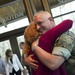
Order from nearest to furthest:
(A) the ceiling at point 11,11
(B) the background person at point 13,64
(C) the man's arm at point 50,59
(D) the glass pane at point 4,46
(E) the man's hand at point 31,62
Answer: (C) the man's arm at point 50,59 < (E) the man's hand at point 31,62 < (B) the background person at point 13,64 < (A) the ceiling at point 11,11 < (D) the glass pane at point 4,46

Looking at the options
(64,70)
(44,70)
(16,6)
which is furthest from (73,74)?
(16,6)

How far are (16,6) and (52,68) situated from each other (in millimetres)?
4901

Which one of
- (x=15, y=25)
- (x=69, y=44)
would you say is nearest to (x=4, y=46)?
(x=15, y=25)

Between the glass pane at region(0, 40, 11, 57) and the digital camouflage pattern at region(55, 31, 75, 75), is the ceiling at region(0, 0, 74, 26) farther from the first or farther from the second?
the digital camouflage pattern at region(55, 31, 75, 75)

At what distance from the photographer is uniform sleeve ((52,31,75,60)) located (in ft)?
4.88

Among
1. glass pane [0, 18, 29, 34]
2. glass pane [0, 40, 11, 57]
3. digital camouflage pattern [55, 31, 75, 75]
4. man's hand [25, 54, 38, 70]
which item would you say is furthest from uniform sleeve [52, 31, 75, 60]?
glass pane [0, 40, 11, 57]

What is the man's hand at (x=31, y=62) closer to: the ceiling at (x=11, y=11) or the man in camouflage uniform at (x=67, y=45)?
the man in camouflage uniform at (x=67, y=45)

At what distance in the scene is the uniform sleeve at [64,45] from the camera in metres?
1.49

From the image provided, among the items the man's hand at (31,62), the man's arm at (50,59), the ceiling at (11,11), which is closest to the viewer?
the man's arm at (50,59)

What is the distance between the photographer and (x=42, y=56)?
148 cm

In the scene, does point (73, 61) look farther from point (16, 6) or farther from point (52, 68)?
point (16, 6)

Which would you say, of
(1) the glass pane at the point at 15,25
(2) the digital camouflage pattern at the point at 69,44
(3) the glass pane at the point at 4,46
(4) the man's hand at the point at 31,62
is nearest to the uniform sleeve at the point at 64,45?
(2) the digital camouflage pattern at the point at 69,44

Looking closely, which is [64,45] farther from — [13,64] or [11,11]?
[11,11]

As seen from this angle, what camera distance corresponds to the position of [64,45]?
4.96ft
